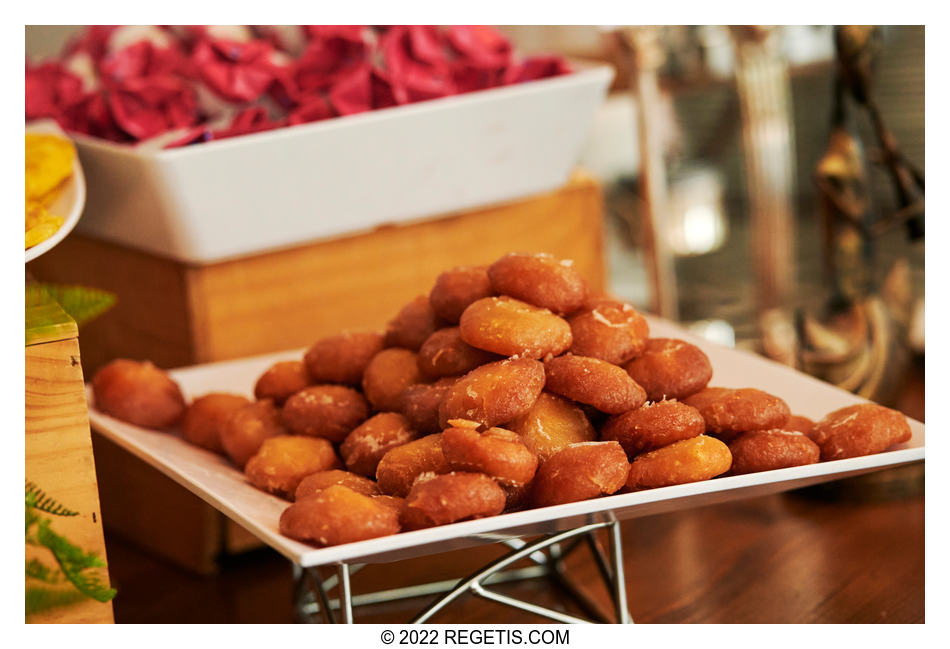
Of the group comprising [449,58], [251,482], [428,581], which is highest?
[449,58]

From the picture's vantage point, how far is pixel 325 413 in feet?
2.40

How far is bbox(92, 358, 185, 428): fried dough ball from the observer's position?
0.81 m

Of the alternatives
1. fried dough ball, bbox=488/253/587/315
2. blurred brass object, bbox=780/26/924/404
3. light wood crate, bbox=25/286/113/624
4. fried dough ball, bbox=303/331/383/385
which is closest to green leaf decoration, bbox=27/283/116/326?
light wood crate, bbox=25/286/113/624

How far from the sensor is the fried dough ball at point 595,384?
636 mm

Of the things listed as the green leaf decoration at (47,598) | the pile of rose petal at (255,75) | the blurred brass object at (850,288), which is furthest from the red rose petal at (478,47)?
the green leaf decoration at (47,598)

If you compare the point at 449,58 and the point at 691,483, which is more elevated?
the point at 449,58

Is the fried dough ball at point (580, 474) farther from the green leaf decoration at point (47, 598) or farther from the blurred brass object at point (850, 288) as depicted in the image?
the blurred brass object at point (850, 288)

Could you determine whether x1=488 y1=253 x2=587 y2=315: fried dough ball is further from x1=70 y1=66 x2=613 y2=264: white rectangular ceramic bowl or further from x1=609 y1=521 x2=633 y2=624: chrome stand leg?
x1=70 y1=66 x2=613 y2=264: white rectangular ceramic bowl

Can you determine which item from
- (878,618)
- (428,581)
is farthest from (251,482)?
(878,618)

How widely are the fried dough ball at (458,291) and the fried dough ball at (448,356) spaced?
0.02 metres

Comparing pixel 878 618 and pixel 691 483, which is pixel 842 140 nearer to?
pixel 878 618

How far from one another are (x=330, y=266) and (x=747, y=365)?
0.42 metres

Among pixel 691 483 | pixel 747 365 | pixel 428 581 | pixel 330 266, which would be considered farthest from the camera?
pixel 330 266
